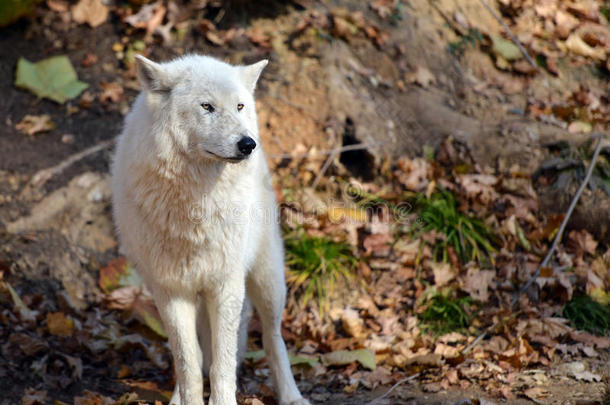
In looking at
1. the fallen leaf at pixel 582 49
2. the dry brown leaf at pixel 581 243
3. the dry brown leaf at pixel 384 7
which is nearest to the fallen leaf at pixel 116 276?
the dry brown leaf at pixel 581 243

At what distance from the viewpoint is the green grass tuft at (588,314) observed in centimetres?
495

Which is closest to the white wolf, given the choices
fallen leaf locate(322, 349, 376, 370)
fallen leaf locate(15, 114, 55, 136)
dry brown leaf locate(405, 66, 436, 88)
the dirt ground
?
the dirt ground

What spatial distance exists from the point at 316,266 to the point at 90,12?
4547 mm

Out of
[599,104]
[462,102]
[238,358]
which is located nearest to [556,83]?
[599,104]

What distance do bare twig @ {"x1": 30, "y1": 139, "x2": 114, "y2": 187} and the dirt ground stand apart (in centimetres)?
4

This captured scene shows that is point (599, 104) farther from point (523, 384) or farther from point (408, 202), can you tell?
point (523, 384)

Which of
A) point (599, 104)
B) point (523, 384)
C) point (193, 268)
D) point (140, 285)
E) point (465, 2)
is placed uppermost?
point (465, 2)

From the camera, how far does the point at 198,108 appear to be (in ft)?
11.3

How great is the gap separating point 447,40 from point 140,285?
5009mm

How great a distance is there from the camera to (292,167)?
6598 millimetres

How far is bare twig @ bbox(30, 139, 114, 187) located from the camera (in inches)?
242

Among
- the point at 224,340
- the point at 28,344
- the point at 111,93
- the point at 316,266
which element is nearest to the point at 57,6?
the point at 111,93

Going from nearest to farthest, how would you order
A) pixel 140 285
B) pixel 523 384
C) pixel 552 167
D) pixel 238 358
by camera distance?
pixel 523 384 → pixel 238 358 → pixel 140 285 → pixel 552 167

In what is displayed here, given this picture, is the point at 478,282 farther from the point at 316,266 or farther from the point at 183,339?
the point at 183,339
